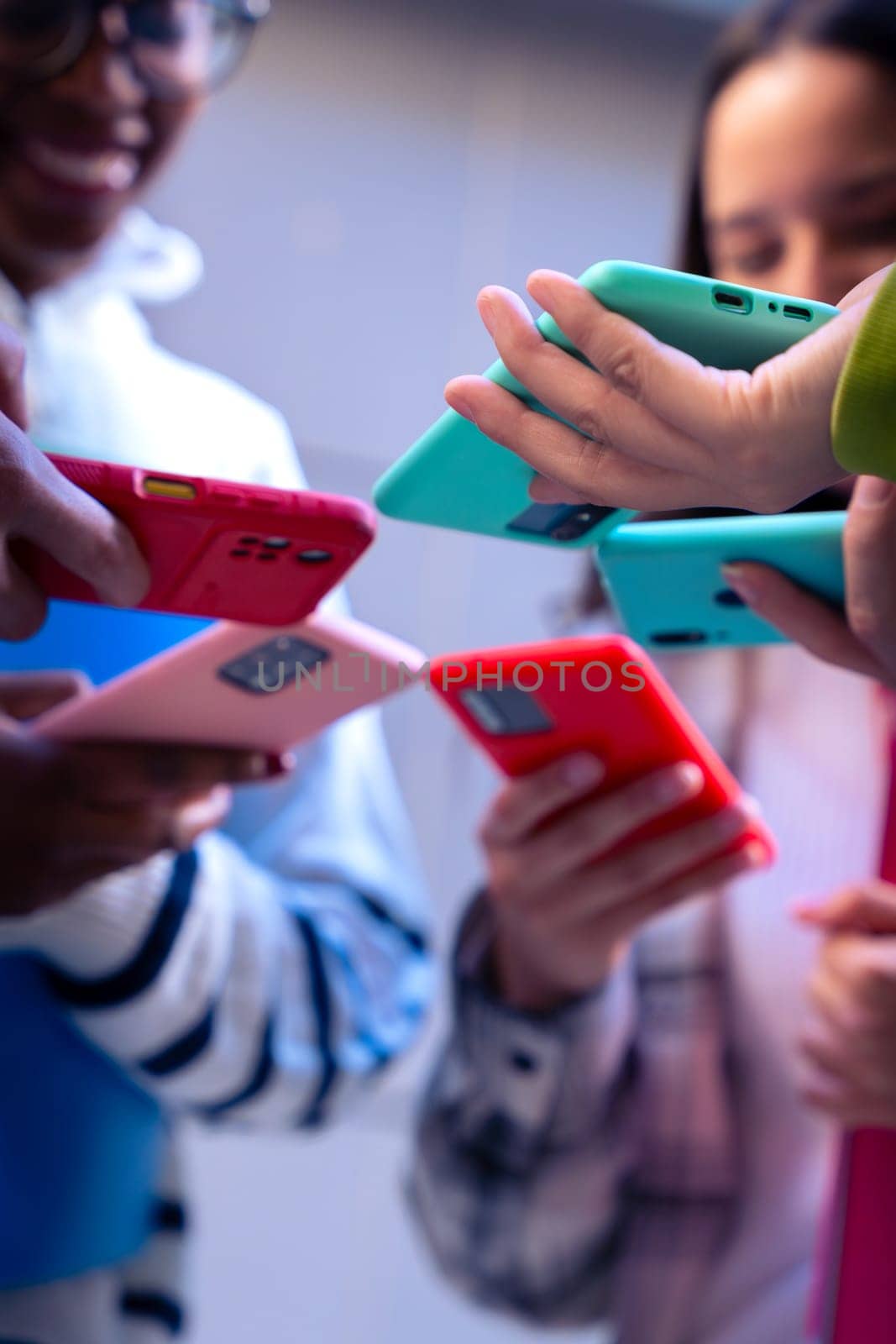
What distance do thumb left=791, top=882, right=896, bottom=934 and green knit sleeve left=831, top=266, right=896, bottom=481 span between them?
236 millimetres

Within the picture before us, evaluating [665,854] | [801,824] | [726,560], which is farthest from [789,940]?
[726,560]

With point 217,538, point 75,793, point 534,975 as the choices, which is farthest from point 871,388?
point 534,975

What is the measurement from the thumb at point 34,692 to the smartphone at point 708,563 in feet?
0.51

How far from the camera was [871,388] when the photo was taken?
0.21 metres

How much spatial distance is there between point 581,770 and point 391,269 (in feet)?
1.29

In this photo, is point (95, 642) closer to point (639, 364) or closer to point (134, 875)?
point (134, 875)

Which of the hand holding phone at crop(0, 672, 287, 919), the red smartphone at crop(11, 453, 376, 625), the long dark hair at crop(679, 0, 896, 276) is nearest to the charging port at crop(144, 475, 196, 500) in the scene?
the red smartphone at crop(11, 453, 376, 625)

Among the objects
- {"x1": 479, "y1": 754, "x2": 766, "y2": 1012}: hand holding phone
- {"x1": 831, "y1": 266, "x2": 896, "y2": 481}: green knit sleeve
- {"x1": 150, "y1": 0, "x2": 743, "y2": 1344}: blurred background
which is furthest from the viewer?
{"x1": 150, "y1": 0, "x2": 743, "y2": 1344}: blurred background

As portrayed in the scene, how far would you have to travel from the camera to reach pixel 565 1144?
21.8 inches

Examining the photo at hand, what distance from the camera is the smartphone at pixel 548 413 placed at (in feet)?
0.76

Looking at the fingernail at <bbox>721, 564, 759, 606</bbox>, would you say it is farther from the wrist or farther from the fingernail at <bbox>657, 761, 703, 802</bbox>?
the wrist

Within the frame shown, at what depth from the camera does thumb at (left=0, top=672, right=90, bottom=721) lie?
0.37m

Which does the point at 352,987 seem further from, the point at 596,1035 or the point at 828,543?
the point at 828,543

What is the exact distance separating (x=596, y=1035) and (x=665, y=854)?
137 millimetres
